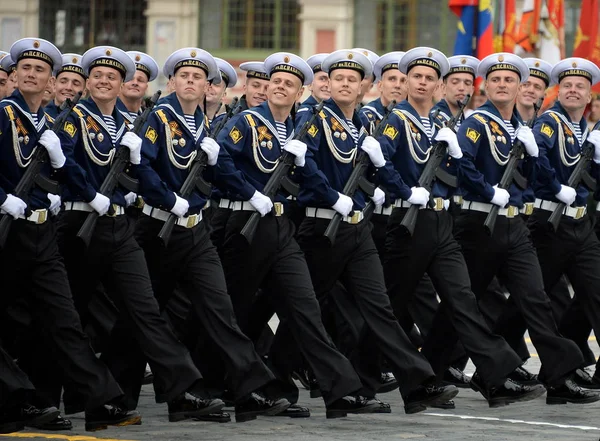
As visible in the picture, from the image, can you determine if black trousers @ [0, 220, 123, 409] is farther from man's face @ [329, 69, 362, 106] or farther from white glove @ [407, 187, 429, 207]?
white glove @ [407, 187, 429, 207]

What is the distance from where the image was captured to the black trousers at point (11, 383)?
28.3ft

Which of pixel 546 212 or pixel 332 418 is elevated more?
pixel 546 212

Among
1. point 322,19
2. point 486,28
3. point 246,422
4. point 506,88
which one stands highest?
point 322,19

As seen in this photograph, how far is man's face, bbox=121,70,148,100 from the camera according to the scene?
11.5 metres

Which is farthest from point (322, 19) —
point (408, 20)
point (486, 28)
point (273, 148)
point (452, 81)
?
point (273, 148)

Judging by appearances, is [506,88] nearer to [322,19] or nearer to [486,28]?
[486,28]

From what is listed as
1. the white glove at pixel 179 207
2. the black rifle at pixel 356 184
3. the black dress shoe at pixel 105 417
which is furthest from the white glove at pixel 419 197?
the black dress shoe at pixel 105 417

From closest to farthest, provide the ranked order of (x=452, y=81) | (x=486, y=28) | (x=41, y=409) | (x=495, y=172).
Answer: (x=41, y=409) → (x=495, y=172) → (x=452, y=81) → (x=486, y=28)

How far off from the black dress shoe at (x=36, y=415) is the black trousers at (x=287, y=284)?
Answer: 128cm

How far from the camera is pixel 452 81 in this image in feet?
39.3

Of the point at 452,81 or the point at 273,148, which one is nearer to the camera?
the point at 273,148

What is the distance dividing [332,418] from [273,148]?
5.01 feet

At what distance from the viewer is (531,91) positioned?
1175 cm

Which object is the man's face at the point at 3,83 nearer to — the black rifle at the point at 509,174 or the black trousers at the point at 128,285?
the black trousers at the point at 128,285
